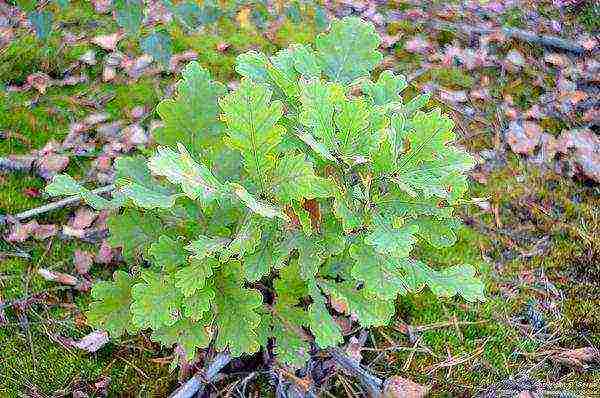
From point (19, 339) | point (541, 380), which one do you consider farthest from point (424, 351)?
point (19, 339)

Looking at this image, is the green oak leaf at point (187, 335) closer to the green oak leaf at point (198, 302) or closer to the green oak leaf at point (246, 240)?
the green oak leaf at point (198, 302)

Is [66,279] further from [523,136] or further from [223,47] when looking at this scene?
[523,136]

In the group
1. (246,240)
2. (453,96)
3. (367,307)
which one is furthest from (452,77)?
(246,240)

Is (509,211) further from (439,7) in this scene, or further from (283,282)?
(439,7)

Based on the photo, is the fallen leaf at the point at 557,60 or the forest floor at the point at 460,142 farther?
the fallen leaf at the point at 557,60

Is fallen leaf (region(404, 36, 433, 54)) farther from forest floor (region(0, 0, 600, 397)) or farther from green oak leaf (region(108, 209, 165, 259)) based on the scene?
green oak leaf (region(108, 209, 165, 259))

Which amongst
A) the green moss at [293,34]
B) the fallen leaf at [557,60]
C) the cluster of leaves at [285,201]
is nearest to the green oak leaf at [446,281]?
the cluster of leaves at [285,201]
